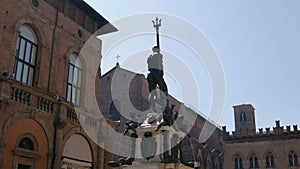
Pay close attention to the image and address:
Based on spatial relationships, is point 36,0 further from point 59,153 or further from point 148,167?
point 148,167

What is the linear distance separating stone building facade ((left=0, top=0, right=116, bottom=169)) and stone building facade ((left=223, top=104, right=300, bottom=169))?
1010 inches

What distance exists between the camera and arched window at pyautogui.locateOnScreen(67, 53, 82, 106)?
20.8 metres

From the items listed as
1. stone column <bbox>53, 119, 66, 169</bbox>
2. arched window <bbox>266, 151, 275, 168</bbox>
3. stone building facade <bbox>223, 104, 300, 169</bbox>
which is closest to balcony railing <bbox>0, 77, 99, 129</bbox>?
stone column <bbox>53, 119, 66, 169</bbox>

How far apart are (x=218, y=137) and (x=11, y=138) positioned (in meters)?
51.2

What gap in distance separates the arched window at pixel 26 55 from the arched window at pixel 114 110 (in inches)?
771

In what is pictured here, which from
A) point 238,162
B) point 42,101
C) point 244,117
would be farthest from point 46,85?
point 244,117

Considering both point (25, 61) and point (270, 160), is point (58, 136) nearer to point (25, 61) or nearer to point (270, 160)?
point (25, 61)

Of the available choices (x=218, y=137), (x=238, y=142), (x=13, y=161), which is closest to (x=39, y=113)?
(x=13, y=161)

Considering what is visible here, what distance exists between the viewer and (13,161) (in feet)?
49.5

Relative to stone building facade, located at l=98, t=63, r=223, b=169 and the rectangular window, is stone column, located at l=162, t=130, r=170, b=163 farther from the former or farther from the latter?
stone building facade, located at l=98, t=63, r=223, b=169

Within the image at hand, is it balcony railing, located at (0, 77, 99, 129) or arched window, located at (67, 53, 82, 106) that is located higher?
arched window, located at (67, 53, 82, 106)

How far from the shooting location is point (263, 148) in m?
41.3

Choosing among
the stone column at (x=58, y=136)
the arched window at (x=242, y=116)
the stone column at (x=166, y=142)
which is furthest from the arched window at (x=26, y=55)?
the arched window at (x=242, y=116)

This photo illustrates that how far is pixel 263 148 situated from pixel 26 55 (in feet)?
102
